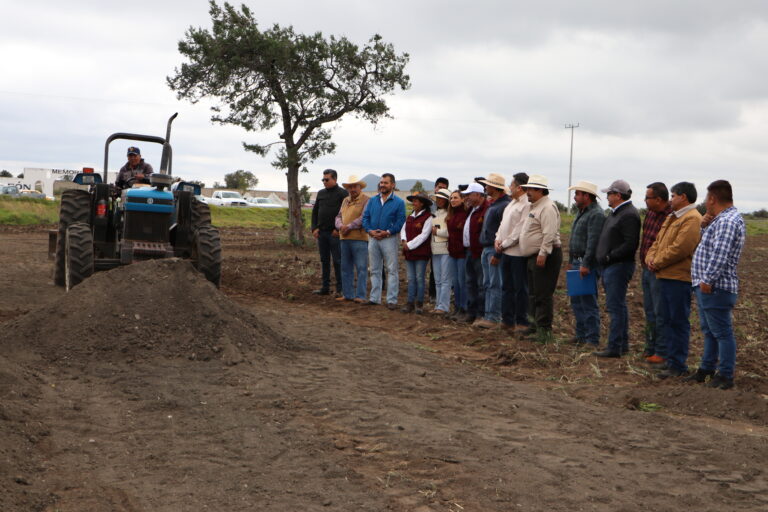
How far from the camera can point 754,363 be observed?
8.34 meters

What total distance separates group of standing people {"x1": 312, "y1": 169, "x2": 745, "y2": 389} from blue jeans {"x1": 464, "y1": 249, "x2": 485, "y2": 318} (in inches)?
0.5

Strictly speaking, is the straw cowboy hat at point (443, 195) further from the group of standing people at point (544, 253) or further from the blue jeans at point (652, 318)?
the blue jeans at point (652, 318)

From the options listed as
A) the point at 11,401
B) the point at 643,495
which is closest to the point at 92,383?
the point at 11,401

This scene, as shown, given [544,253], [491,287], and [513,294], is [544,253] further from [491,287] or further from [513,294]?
[491,287]

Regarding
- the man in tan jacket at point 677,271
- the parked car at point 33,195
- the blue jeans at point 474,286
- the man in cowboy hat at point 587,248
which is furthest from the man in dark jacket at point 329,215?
the parked car at point 33,195

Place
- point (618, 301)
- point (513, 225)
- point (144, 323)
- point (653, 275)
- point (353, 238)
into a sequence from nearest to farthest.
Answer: point (144, 323)
point (653, 275)
point (618, 301)
point (513, 225)
point (353, 238)

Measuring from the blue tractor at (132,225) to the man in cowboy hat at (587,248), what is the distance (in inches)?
197

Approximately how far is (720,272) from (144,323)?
5.49 meters

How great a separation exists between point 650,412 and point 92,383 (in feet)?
15.1

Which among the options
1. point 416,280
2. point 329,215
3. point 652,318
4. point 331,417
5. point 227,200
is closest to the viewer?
point 331,417

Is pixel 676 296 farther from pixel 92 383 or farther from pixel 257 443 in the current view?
pixel 92 383

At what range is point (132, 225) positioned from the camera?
10.7 m

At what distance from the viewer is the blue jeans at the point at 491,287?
1020cm

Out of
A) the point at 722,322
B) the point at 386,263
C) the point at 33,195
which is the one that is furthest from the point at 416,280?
the point at 33,195
